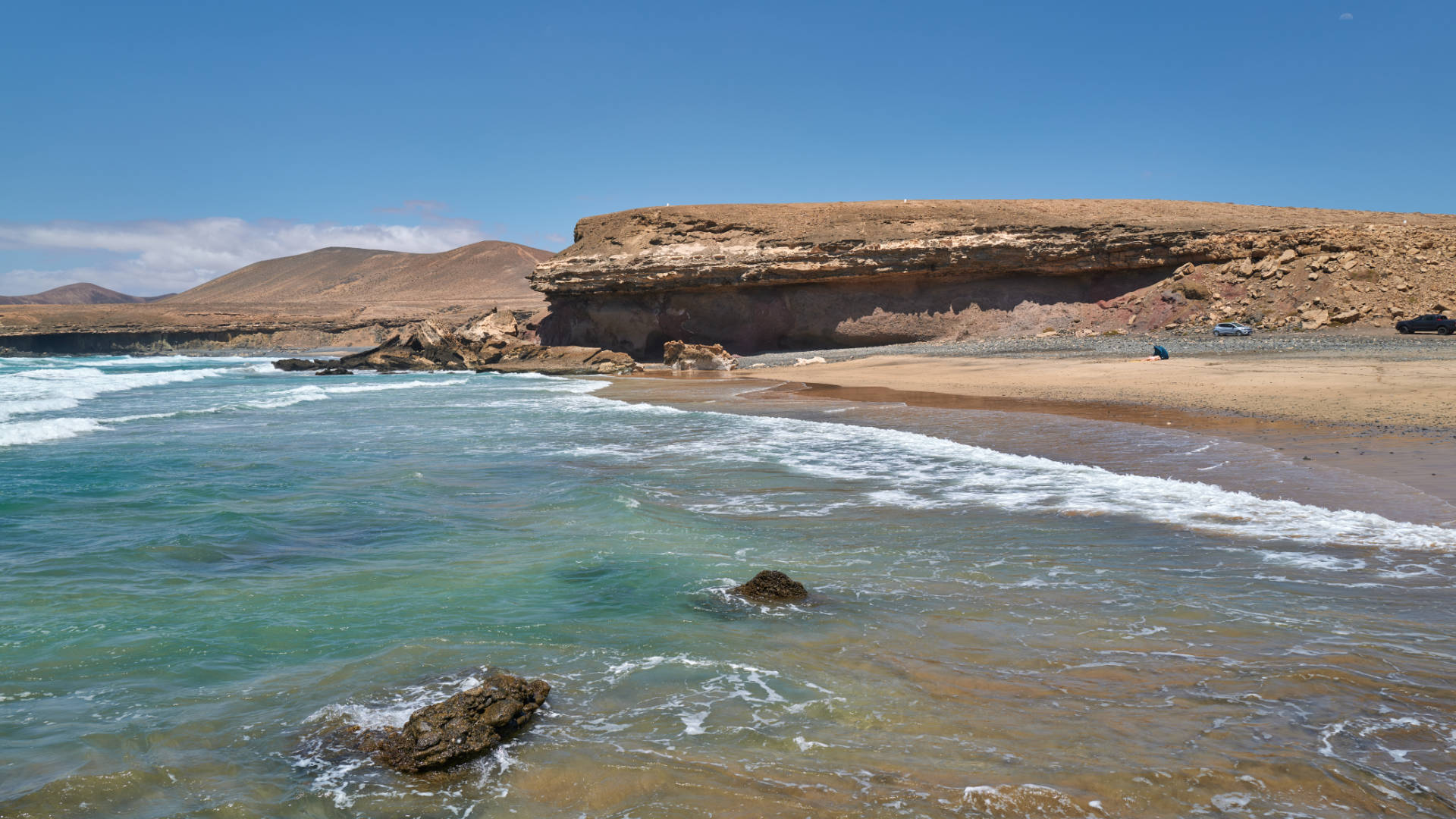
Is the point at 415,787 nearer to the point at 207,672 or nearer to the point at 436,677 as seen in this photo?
the point at 436,677

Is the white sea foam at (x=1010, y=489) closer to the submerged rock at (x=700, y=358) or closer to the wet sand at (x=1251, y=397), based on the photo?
the wet sand at (x=1251, y=397)

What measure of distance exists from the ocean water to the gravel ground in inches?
546

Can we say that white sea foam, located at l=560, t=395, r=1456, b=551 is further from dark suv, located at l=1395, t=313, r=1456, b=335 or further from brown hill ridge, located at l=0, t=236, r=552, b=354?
brown hill ridge, located at l=0, t=236, r=552, b=354

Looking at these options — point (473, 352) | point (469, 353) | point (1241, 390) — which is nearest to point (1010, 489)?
point (1241, 390)

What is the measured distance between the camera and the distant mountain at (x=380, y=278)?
109 m

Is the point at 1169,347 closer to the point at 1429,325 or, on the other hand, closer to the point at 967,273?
the point at 1429,325

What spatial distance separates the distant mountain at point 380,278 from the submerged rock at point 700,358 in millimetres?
66384

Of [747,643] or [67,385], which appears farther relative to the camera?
[67,385]

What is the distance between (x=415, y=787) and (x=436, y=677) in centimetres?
106

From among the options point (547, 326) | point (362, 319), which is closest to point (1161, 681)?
point (547, 326)

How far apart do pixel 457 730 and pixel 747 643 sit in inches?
67.4

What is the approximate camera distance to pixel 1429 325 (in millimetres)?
23938

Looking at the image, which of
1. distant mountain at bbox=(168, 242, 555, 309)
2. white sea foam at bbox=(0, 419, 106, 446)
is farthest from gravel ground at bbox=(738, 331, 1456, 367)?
distant mountain at bbox=(168, 242, 555, 309)

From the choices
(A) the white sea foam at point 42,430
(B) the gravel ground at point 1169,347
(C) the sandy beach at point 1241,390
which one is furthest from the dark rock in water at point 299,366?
(C) the sandy beach at point 1241,390
